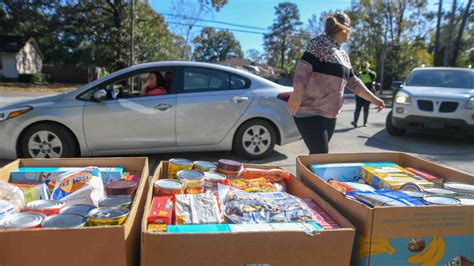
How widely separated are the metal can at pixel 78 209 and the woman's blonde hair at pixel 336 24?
221 centimetres

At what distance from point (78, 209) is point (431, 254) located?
1536 millimetres

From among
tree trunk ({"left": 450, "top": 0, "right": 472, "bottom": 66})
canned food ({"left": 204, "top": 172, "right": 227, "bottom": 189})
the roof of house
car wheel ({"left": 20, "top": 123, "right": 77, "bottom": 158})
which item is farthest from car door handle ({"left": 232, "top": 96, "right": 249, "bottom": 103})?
the roof of house

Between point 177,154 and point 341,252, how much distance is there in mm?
4911

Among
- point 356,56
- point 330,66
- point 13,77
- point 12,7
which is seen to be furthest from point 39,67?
point 330,66

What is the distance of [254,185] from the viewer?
84.4 inches

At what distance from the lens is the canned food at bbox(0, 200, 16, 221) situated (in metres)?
1.46

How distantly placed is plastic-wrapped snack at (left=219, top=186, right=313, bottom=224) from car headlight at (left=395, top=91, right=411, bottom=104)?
7040 millimetres

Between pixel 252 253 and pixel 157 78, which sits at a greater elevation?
pixel 157 78

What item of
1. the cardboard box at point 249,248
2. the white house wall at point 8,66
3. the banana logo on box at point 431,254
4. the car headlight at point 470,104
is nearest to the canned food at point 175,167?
the cardboard box at point 249,248

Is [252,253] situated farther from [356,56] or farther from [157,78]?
[356,56]

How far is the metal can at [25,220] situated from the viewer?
1385 millimetres

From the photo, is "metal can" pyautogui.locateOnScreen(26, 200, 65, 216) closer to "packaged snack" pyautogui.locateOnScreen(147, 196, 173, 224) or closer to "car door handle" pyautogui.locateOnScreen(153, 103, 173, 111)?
"packaged snack" pyautogui.locateOnScreen(147, 196, 173, 224)

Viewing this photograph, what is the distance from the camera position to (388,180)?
203 cm

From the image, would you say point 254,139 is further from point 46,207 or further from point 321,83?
point 46,207
